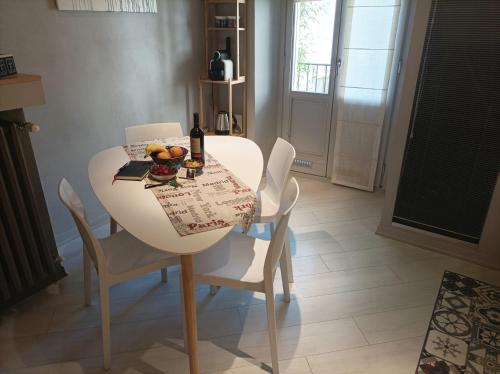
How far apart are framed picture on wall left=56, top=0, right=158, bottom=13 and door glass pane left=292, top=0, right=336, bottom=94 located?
1457 mm

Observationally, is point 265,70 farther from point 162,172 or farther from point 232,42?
point 162,172

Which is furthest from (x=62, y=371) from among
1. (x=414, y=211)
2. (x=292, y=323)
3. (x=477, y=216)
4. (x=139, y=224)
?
(x=477, y=216)

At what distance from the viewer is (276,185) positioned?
→ 2.27 m

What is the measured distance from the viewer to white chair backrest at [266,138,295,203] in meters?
2.13

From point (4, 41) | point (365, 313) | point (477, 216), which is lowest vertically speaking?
point (365, 313)

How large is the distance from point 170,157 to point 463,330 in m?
1.80

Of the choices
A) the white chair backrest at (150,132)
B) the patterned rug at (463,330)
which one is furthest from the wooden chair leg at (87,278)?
the patterned rug at (463,330)

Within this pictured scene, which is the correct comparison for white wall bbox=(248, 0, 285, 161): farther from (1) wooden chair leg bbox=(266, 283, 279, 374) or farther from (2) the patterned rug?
(1) wooden chair leg bbox=(266, 283, 279, 374)

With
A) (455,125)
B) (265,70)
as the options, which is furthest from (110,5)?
(455,125)

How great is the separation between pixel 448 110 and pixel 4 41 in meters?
2.70

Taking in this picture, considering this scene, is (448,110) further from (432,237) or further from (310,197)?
(310,197)

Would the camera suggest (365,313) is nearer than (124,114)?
Yes

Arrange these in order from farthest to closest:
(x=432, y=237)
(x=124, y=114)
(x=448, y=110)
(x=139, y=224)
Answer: (x=124, y=114) → (x=432, y=237) → (x=448, y=110) → (x=139, y=224)

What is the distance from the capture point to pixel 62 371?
173cm
